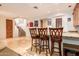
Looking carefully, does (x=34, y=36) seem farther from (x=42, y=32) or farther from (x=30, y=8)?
(x=30, y=8)

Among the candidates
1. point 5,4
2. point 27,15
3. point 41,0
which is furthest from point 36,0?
point 5,4

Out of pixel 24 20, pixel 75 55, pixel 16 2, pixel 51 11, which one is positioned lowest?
pixel 75 55

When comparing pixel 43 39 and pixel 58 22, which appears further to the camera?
pixel 43 39

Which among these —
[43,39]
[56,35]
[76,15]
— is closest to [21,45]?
[43,39]

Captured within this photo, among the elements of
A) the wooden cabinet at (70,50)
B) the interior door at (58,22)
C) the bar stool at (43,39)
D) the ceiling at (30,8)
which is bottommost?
the wooden cabinet at (70,50)

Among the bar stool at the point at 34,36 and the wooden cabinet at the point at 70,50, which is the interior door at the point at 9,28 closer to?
the bar stool at the point at 34,36

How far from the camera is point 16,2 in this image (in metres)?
2.09

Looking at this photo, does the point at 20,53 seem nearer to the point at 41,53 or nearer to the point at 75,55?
the point at 41,53

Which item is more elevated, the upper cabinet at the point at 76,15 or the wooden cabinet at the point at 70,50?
the upper cabinet at the point at 76,15

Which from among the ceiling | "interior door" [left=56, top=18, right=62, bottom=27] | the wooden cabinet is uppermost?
the ceiling

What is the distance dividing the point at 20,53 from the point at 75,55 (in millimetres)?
938

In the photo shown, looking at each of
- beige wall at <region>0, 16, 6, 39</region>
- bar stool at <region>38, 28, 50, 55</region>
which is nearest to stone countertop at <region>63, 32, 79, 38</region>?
bar stool at <region>38, 28, 50, 55</region>

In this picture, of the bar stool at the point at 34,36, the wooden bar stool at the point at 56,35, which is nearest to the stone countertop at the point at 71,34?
the wooden bar stool at the point at 56,35

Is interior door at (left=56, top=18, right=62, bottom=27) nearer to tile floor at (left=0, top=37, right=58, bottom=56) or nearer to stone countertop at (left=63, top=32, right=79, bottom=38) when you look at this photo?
stone countertop at (left=63, top=32, right=79, bottom=38)
